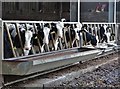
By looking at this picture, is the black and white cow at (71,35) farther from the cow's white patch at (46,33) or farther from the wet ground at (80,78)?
the cow's white patch at (46,33)

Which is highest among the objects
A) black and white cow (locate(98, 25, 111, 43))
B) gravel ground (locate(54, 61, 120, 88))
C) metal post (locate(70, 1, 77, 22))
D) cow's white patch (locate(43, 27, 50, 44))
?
metal post (locate(70, 1, 77, 22))

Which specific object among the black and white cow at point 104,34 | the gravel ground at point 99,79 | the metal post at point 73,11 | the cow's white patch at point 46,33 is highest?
the metal post at point 73,11

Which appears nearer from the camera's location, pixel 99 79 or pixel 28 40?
pixel 28 40

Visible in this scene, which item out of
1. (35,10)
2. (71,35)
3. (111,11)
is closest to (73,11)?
(35,10)

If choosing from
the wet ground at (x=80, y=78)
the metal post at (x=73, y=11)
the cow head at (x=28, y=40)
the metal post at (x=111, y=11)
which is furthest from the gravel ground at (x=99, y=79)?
the metal post at (x=111, y=11)

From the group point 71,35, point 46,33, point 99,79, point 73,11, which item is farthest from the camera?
point 73,11

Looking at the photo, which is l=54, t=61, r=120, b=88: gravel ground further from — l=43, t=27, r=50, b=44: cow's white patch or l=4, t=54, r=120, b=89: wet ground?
l=43, t=27, r=50, b=44: cow's white patch

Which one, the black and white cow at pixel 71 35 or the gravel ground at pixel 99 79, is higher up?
the black and white cow at pixel 71 35

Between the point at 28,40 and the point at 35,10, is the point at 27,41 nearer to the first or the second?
the point at 28,40

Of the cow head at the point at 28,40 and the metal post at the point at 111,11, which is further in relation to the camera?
the metal post at the point at 111,11

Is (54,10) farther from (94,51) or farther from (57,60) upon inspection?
(57,60)

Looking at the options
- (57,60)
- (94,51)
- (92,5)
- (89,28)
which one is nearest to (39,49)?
(57,60)

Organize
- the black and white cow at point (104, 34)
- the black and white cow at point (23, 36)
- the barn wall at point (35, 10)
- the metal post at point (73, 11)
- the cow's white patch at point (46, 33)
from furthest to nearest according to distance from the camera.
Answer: the black and white cow at point (104, 34), the metal post at point (73, 11), the barn wall at point (35, 10), the cow's white patch at point (46, 33), the black and white cow at point (23, 36)

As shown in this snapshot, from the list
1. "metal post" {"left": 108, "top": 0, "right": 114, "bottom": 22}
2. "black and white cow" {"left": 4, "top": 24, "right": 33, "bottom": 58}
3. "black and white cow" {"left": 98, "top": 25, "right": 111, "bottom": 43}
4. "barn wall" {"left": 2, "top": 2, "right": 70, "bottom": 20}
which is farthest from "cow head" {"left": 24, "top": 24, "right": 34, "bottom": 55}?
"metal post" {"left": 108, "top": 0, "right": 114, "bottom": 22}
